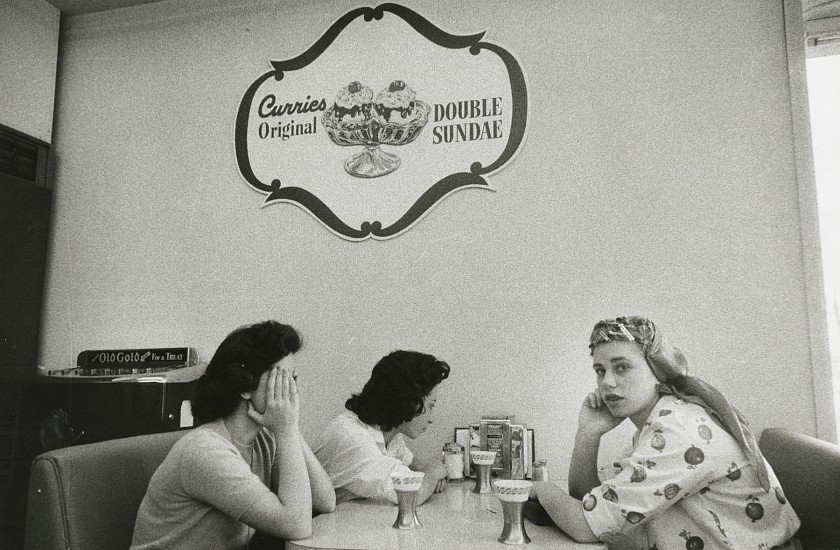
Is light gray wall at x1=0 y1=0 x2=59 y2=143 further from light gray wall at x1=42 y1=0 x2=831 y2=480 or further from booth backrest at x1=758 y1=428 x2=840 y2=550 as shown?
booth backrest at x1=758 y1=428 x2=840 y2=550

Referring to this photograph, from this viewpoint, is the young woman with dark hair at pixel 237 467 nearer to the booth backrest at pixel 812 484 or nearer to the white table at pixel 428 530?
the white table at pixel 428 530

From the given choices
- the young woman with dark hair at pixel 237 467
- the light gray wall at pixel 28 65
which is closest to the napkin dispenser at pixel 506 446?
the young woman with dark hair at pixel 237 467

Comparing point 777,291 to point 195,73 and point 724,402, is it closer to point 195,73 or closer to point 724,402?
point 724,402

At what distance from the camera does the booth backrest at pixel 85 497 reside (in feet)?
5.09

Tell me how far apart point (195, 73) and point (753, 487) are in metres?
3.07

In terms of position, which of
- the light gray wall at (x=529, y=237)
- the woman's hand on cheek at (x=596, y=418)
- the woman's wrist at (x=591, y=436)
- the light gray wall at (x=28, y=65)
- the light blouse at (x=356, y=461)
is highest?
the light gray wall at (x=28, y=65)

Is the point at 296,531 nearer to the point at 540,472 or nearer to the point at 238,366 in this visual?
the point at 238,366

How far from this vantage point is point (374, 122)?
2965 mm

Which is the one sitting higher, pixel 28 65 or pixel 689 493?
pixel 28 65

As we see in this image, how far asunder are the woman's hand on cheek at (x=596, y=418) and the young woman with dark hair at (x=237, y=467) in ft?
2.76

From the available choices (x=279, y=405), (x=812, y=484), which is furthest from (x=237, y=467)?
(x=812, y=484)

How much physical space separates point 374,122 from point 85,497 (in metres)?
1.98

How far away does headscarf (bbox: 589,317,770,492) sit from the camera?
5.49 ft

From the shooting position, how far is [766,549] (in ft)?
5.18
